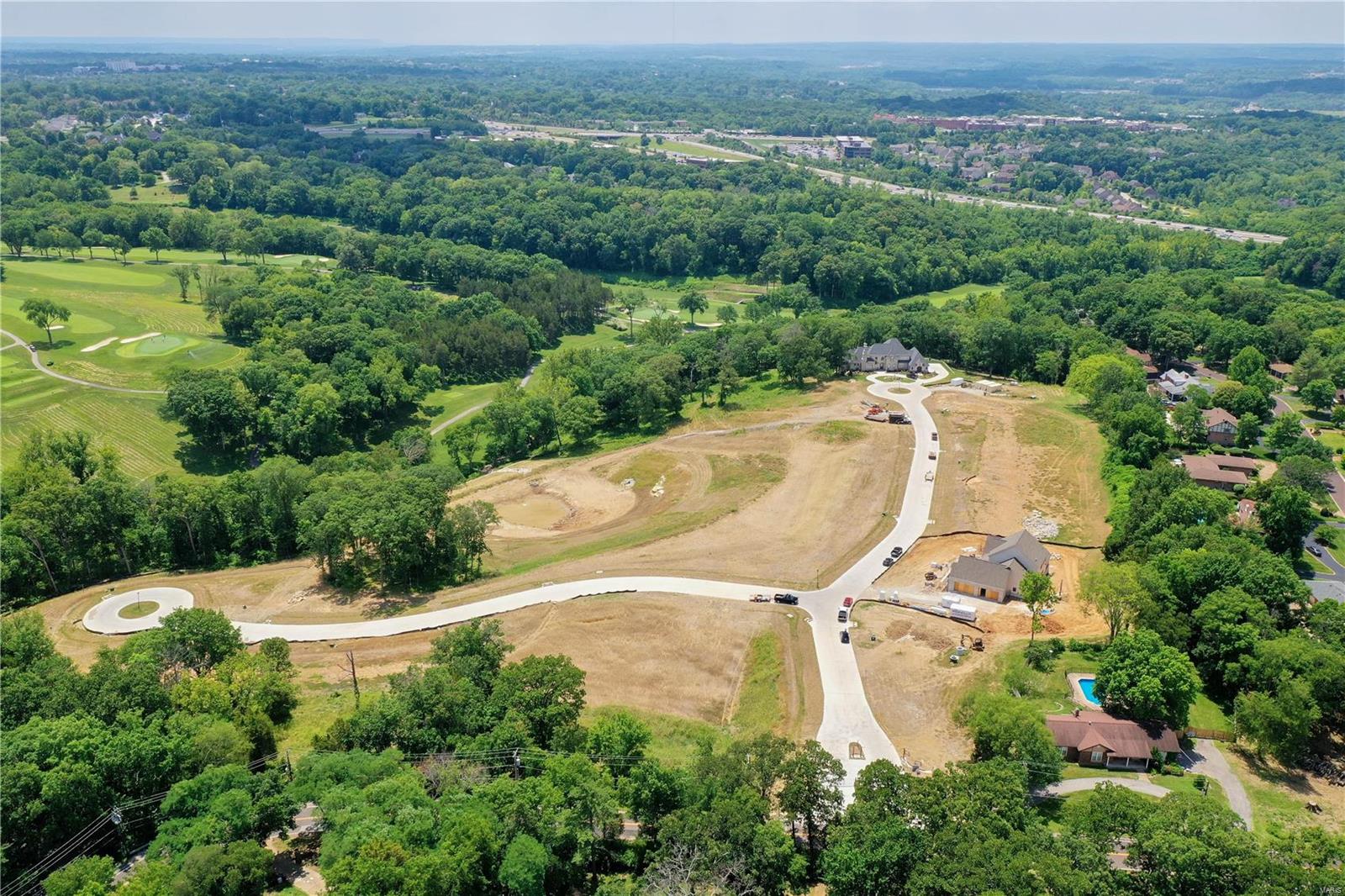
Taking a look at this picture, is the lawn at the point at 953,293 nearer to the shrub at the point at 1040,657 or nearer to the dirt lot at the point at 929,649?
the dirt lot at the point at 929,649

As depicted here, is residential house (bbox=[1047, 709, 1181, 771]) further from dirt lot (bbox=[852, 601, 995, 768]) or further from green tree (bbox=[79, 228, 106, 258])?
green tree (bbox=[79, 228, 106, 258])

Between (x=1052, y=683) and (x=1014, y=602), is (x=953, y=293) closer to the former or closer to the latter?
(x=1014, y=602)

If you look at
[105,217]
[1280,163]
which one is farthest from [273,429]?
[1280,163]

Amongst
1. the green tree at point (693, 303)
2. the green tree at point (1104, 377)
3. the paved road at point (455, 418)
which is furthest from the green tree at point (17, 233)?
the green tree at point (1104, 377)

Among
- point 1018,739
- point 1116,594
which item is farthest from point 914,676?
point 1116,594

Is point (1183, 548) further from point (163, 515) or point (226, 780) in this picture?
point (163, 515)

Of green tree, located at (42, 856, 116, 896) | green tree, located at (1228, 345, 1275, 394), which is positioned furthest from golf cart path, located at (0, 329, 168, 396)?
green tree, located at (1228, 345, 1275, 394)
